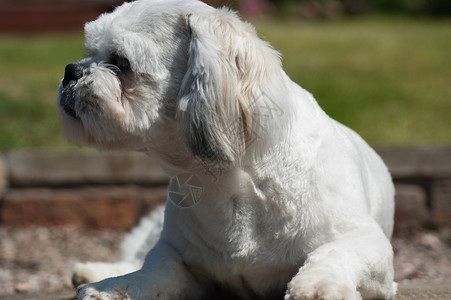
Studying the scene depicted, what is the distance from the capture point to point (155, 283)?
323 centimetres

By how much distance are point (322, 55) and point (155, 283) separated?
8.32 m

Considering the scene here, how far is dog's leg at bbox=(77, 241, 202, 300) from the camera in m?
3.12

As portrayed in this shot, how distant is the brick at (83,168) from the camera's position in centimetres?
648

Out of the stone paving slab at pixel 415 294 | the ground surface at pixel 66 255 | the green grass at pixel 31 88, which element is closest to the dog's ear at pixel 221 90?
the stone paving slab at pixel 415 294

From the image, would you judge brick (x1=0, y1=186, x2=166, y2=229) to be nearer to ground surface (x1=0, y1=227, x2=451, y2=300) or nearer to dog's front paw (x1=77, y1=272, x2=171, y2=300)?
ground surface (x1=0, y1=227, x2=451, y2=300)

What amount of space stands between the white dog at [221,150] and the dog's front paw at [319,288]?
0.10ft

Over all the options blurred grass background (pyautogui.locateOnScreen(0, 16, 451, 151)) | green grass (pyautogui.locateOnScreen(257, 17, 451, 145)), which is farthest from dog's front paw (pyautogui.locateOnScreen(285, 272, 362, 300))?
green grass (pyautogui.locateOnScreen(257, 17, 451, 145))

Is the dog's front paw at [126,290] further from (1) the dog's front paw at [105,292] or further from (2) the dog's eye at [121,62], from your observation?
(2) the dog's eye at [121,62]

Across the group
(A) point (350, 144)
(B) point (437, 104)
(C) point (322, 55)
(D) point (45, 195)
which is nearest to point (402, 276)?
(A) point (350, 144)

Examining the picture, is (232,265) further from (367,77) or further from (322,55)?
(322,55)

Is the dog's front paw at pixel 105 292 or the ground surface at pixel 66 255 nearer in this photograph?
the dog's front paw at pixel 105 292

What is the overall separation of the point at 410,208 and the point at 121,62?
3.94m

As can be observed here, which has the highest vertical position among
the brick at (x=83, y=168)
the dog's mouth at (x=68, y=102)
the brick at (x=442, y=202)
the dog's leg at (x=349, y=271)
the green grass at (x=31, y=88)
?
the dog's mouth at (x=68, y=102)

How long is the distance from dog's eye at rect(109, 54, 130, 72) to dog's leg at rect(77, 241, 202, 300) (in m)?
0.86
